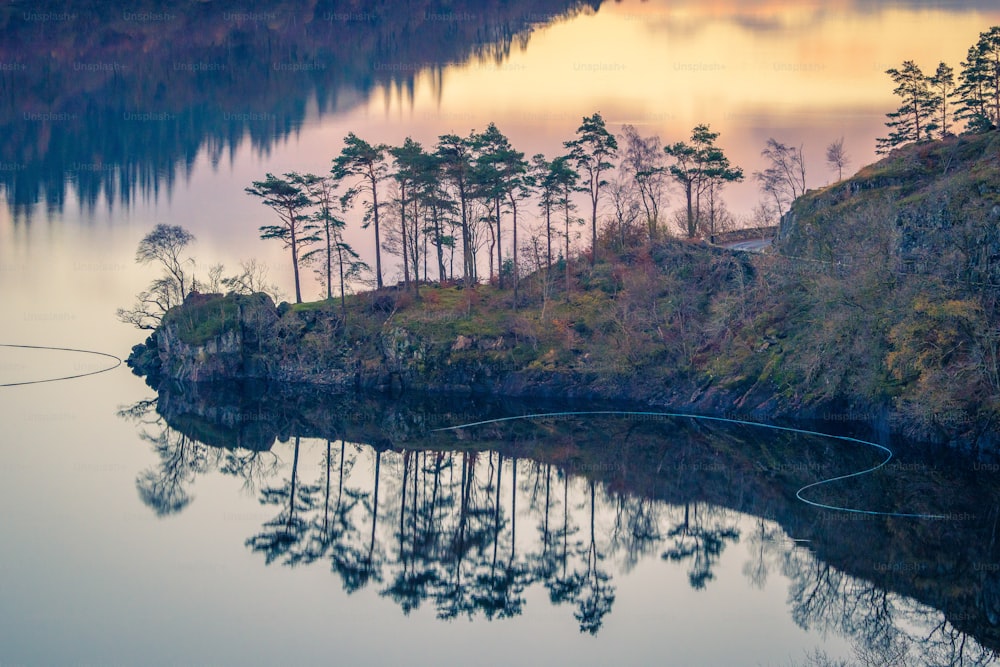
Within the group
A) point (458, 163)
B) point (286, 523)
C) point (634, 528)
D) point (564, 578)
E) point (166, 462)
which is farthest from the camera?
point (458, 163)

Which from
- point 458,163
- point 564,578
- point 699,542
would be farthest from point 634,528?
point 458,163

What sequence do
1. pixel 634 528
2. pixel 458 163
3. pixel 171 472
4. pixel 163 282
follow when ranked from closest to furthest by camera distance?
pixel 634 528 < pixel 171 472 < pixel 458 163 < pixel 163 282

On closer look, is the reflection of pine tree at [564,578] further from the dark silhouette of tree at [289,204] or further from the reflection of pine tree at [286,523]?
the dark silhouette of tree at [289,204]

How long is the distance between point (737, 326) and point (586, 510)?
21819mm

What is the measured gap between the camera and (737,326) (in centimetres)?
6278

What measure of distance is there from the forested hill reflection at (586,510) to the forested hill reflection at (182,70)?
65.8 m

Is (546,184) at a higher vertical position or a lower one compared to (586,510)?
higher

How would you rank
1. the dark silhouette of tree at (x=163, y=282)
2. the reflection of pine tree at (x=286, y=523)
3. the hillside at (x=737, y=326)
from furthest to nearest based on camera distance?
1. the dark silhouette of tree at (x=163, y=282)
2. the hillside at (x=737, y=326)
3. the reflection of pine tree at (x=286, y=523)

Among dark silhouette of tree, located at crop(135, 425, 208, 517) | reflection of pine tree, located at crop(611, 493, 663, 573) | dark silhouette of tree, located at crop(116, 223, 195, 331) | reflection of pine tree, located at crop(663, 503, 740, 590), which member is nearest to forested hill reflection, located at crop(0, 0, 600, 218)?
dark silhouette of tree, located at crop(116, 223, 195, 331)

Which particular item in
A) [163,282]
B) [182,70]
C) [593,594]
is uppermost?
[182,70]

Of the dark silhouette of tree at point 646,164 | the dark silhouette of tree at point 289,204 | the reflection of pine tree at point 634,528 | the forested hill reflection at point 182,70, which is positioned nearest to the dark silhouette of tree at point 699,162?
the dark silhouette of tree at point 646,164

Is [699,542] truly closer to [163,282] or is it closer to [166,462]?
[166,462]

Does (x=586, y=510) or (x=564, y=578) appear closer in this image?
(x=564, y=578)

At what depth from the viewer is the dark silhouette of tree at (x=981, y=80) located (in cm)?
6712
